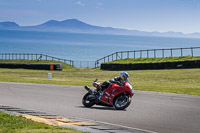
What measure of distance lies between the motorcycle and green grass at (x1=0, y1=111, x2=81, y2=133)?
11.7 feet

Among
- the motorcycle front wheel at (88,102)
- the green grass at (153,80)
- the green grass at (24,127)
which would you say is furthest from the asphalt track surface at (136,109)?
the green grass at (153,80)

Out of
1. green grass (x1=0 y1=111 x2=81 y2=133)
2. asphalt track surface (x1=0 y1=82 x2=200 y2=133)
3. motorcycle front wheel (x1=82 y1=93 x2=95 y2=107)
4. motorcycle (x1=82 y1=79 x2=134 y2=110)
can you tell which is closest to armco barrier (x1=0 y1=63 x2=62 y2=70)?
asphalt track surface (x1=0 y1=82 x2=200 y2=133)

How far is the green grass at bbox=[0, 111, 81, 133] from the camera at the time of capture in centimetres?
872

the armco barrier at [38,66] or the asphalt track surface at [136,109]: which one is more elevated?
the armco barrier at [38,66]

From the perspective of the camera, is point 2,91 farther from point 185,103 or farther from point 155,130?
point 155,130

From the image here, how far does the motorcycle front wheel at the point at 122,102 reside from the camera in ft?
42.1

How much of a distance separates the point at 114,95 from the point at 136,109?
3.96 ft

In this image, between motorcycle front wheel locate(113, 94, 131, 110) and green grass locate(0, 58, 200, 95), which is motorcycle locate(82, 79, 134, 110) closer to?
→ motorcycle front wheel locate(113, 94, 131, 110)

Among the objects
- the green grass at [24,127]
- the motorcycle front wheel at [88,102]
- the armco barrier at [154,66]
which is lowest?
the green grass at [24,127]

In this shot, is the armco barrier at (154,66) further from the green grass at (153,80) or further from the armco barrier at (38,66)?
the armco barrier at (38,66)

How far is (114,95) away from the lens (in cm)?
1270

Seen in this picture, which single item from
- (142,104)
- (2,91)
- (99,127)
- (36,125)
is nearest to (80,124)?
(99,127)

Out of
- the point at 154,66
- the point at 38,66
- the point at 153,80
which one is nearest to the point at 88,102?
the point at 153,80

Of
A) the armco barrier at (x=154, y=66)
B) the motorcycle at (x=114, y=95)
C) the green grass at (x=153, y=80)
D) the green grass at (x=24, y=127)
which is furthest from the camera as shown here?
the armco barrier at (x=154, y=66)
